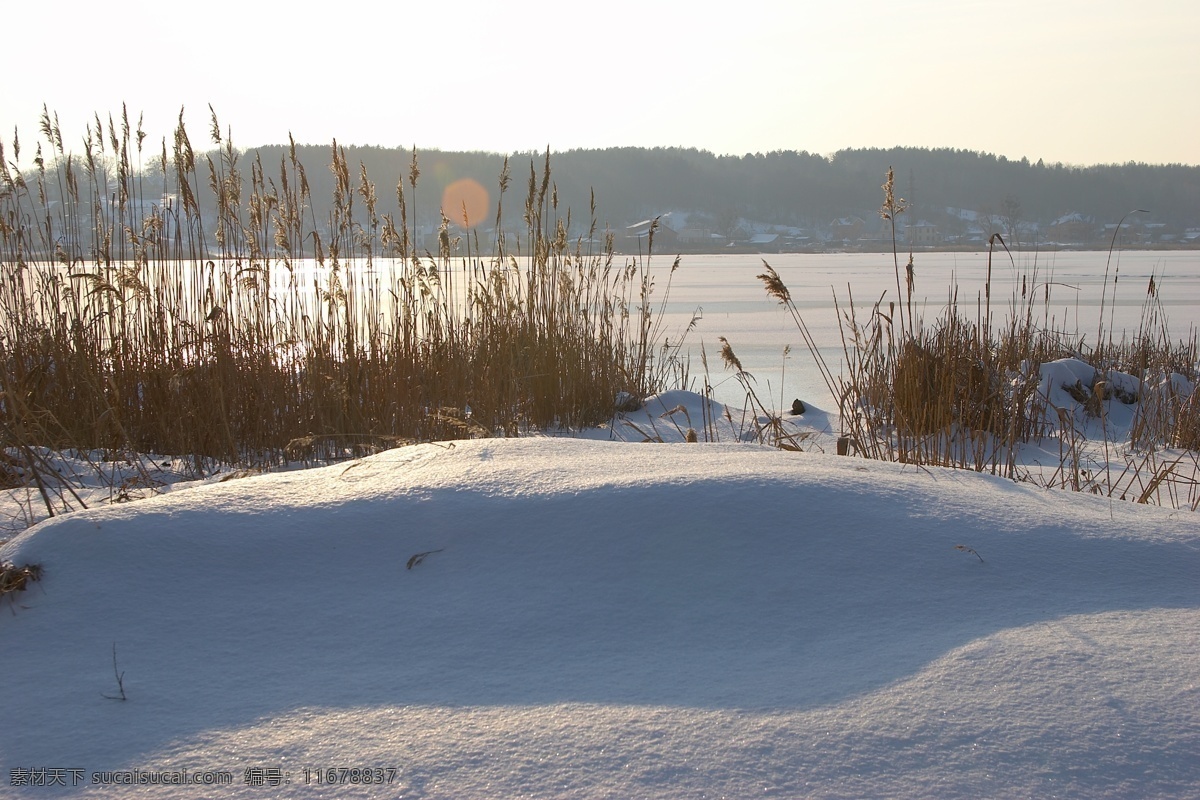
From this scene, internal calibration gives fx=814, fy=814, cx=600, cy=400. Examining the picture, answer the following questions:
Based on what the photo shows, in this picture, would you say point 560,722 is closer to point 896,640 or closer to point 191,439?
point 896,640

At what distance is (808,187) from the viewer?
270 feet

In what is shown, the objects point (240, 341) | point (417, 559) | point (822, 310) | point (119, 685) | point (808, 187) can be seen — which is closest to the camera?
point (119, 685)

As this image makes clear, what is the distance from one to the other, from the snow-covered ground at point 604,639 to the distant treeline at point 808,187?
60883 mm

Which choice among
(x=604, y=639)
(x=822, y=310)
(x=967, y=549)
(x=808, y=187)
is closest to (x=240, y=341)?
(x=604, y=639)

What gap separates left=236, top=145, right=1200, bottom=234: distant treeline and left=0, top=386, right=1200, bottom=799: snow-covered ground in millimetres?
60883

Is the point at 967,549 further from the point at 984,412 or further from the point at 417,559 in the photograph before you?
the point at 984,412

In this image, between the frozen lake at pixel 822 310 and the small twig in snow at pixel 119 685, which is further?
the frozen lake at pixel 822 310

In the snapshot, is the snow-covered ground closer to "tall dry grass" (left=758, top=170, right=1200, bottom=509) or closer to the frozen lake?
"tall dry grass" (left=758, top=170, right=1200, bottom=509)

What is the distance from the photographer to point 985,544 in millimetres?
1426

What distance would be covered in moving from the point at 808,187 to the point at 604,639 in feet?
284

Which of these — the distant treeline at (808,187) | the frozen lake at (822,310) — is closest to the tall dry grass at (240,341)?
the frozen lake at (822,310)

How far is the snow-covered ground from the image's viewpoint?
34.8 inches

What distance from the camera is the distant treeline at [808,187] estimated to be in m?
67.4

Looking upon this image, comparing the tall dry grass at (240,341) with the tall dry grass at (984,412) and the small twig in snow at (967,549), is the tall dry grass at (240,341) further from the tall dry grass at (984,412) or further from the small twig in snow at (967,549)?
the small twig in snow at (967,549)
